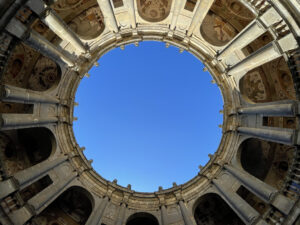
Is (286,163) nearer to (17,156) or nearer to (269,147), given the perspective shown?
(269,147)

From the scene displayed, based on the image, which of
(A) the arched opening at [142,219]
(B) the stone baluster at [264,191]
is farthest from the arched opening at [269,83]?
(A) the arched opening at [142,219]

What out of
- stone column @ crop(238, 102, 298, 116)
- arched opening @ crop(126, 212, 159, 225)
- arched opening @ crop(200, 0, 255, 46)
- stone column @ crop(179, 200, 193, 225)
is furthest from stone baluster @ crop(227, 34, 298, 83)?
arched opening @ crop(126, 212, 159, 225)

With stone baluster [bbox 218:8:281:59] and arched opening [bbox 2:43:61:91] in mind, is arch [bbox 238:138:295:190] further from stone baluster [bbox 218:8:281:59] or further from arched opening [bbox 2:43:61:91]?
arched opening [bbox 2:43:61:91]

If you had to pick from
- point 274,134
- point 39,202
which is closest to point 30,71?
Answer: point 39,202

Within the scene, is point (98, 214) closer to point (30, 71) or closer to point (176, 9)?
point (30, 71)

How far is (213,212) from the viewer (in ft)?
67.4

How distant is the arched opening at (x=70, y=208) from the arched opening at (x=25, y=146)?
152 inches

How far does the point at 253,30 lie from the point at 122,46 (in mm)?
10928

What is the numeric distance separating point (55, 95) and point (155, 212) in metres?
12.5

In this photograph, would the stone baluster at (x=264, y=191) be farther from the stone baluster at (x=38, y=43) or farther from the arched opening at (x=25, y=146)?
the stone baluster at (x=38, y=43)

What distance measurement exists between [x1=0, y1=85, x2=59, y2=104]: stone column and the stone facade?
5.6 inches

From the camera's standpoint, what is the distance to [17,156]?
19.3m

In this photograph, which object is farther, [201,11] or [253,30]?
[201,11]

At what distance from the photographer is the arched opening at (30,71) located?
58.9ft
